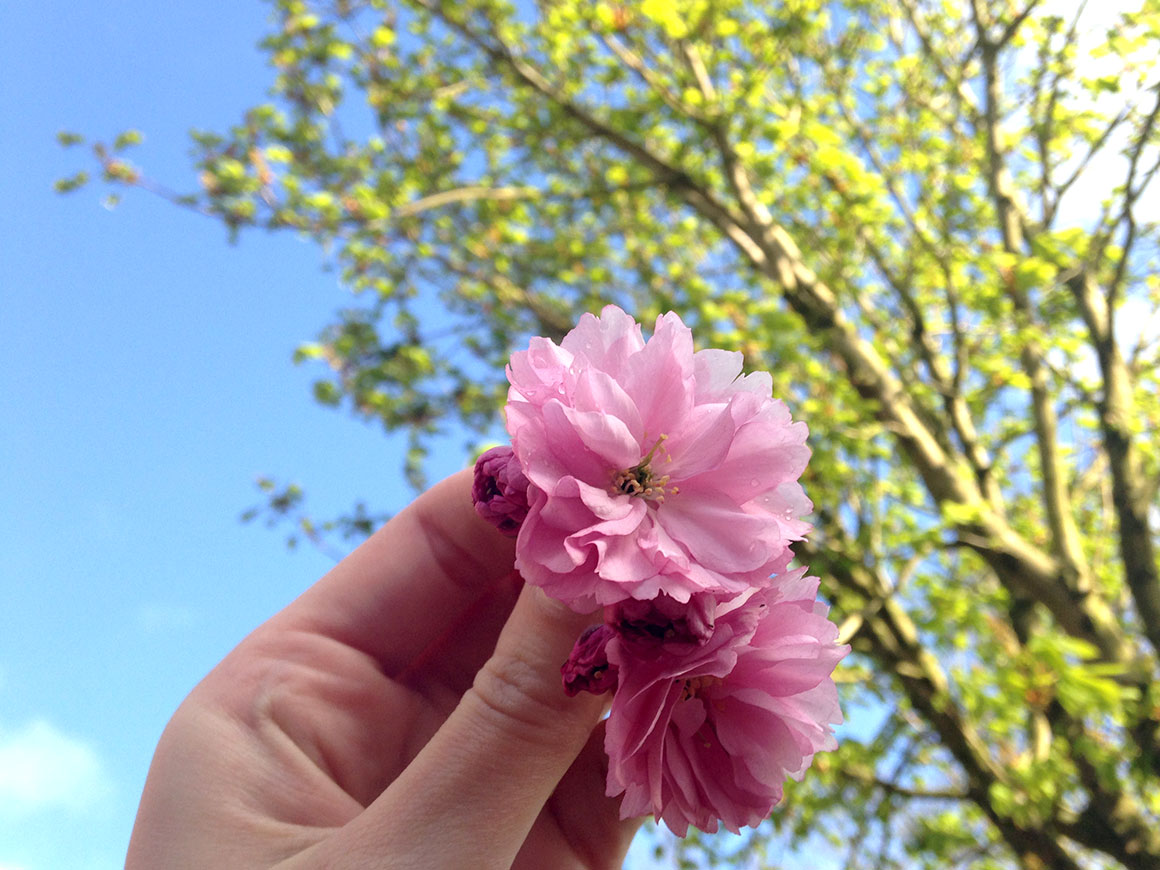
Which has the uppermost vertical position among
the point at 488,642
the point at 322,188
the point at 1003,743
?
the point at 322,188

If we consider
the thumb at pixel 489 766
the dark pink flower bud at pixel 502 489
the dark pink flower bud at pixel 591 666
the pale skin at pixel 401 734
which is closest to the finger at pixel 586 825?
the pale skin at pixel 401 734

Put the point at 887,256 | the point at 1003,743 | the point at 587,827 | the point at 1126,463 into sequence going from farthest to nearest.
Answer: the point at 887,256
the point at 1003,743
the point at 1126,463
the point at 587,827

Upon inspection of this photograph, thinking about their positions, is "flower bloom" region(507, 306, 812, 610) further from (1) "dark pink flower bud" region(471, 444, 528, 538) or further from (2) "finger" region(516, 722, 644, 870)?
(2) "finger" region(516, 722, 644, 870)

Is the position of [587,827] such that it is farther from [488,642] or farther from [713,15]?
[713,15]

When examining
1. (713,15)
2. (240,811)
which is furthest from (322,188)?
(240,811)

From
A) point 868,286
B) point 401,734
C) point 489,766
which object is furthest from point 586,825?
point 868,286

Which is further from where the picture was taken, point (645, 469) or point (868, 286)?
point (868, 286)

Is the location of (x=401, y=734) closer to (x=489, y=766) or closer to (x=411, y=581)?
(x=411, y=581)
